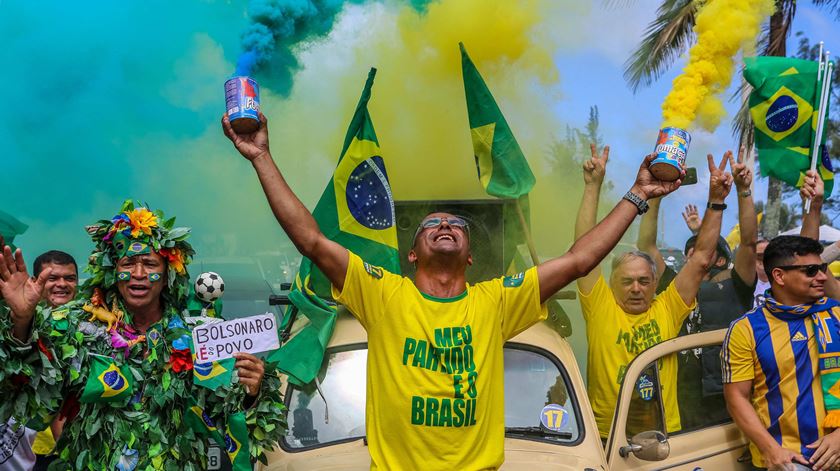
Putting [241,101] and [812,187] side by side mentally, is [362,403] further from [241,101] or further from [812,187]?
[812,187]

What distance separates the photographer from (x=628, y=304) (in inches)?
203

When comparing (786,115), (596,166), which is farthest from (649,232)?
(596,166)

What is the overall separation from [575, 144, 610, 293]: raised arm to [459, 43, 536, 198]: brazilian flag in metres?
1.10

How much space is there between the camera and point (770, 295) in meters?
4.69

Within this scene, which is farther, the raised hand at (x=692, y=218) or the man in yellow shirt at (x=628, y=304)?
the raised hand at (x=692, y=218)

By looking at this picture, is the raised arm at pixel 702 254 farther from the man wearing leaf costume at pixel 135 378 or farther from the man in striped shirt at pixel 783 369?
the man wearing leaf costume at pixel 135 378

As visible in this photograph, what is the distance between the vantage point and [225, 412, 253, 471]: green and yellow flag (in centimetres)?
373

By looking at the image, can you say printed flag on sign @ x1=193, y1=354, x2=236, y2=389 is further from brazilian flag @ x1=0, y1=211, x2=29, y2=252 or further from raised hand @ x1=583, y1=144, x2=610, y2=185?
brazilian flag @ x1=0, y1=211, x2=29, y2=252

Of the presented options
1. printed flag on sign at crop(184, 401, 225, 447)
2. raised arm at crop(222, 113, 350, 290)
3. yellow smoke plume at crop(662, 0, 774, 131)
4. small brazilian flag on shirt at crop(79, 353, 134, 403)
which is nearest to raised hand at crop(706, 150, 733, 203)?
yellow smoke plume at crop(662, 0, 774, 131)

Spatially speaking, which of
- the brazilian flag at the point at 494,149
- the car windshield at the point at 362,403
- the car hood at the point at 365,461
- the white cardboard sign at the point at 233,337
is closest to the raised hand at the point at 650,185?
the car windshield at the point at 362,403

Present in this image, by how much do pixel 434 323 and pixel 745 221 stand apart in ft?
9.25

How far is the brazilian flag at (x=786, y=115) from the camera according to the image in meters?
6.01

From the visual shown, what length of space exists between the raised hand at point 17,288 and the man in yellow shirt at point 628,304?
2826mm

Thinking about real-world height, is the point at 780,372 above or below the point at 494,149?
below
